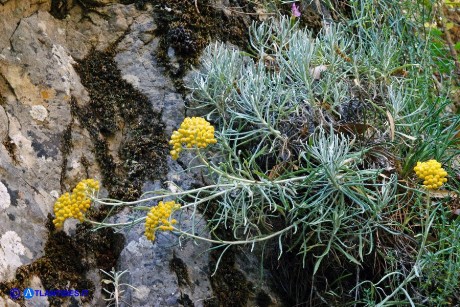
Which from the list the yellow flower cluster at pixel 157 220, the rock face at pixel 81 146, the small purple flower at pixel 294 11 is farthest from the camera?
the small purple flower at pixel 294 11

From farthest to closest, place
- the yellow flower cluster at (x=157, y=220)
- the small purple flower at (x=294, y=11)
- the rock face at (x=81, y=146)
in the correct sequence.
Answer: the small purple flower at (x=294, y=11) < the rock face at (x=81, y=146) < the yellow flower cluster at (x=157, y=220)

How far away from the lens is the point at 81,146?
6.58ft

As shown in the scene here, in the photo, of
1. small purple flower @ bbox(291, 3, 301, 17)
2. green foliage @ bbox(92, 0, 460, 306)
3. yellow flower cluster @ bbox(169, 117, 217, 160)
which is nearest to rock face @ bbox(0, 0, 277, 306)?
green foliage @ bbox(92, 0, 460, 306)

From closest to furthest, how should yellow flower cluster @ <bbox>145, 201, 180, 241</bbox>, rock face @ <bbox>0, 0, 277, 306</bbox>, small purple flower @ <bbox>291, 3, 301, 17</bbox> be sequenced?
yellow flower cluster @ <bbox>145, 201, 180, 241</bbox> < rock face @ <bbox>0, 0, 277, 306</bbox> < small purple flower @ <bbox>291, 3, 301, 17</bbox>

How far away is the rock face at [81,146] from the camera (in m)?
1.75

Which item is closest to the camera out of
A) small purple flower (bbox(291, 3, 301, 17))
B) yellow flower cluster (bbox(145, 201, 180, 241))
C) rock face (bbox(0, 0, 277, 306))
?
yellow flower cluster (bbox(145, 201, 180, 241))

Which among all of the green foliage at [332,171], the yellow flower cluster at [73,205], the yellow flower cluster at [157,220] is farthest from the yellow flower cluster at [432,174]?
the yellow flower cluster at [73,205]

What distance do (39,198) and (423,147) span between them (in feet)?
3.98

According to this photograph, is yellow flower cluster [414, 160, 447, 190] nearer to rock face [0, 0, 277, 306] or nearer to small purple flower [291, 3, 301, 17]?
rock face [0, 0, 277, 306]

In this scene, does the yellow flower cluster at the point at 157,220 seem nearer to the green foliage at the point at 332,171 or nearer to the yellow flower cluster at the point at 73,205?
the green foliage at the point at 332,171

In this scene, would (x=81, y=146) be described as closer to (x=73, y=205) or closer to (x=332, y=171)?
(x=73, y=205)

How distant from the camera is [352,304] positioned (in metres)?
1.84

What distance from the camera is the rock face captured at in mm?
1745

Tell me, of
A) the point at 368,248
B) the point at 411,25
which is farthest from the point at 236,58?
the point at 411,25
